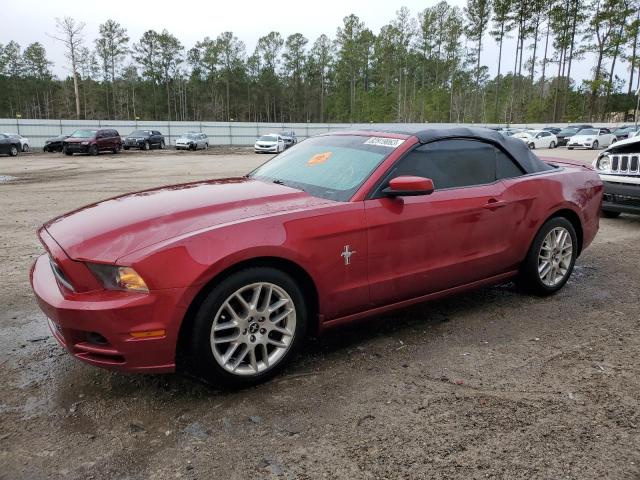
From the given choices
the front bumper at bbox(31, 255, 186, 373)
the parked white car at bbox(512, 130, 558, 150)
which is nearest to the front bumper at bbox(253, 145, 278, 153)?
the parked white car at bbox(512, 130, 558, 150)

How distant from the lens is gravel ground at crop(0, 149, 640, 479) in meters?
2.29

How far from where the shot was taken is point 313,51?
302ft

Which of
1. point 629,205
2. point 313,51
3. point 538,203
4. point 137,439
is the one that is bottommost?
point 137,439

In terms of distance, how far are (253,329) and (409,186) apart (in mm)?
1334

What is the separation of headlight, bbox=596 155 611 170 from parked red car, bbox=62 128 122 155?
27.5 metres

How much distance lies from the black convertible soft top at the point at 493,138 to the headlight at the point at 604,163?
12.7 ft

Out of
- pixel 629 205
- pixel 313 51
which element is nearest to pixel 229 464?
pixel 629 205

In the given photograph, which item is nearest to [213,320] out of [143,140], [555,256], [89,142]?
[555,256]

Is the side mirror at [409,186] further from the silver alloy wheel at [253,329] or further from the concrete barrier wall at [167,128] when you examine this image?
the concrete barrier wall at [167,128]

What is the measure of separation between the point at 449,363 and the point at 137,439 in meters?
1.93

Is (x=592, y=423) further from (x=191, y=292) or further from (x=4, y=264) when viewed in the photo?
(x=4, y=264)

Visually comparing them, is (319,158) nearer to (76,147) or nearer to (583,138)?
(76,147)

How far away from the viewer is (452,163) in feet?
12.6

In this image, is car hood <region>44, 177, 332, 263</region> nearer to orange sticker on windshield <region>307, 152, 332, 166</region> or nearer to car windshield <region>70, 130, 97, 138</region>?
orange sticker on windshield <region>307, 152, 332, 166</region>
